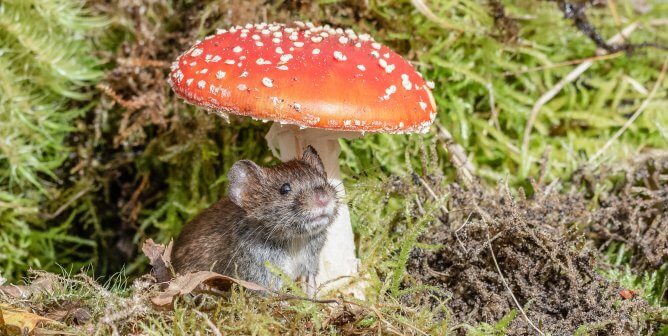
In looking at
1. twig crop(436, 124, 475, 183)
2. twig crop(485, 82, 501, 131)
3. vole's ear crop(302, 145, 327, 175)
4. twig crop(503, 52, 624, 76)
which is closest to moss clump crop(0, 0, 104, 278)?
vole's ear crop(302, 145, 327, 175)

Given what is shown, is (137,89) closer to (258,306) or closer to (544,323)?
(258,306)

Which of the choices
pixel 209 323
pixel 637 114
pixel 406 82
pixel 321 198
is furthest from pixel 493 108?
pixel 209 323

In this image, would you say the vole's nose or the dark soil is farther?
the dark soil

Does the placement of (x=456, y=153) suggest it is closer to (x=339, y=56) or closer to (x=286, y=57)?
(x=339, y=56)

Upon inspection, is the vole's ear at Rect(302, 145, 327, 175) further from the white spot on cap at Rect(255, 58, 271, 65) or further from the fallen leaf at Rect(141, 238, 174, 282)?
the fallen leaf at Rect(141, 238, 174, 282)

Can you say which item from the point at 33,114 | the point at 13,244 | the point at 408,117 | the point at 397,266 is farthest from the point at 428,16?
the point at 13,244

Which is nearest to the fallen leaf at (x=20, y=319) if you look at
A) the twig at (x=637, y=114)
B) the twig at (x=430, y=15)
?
the twig at (x=430, y=15)
